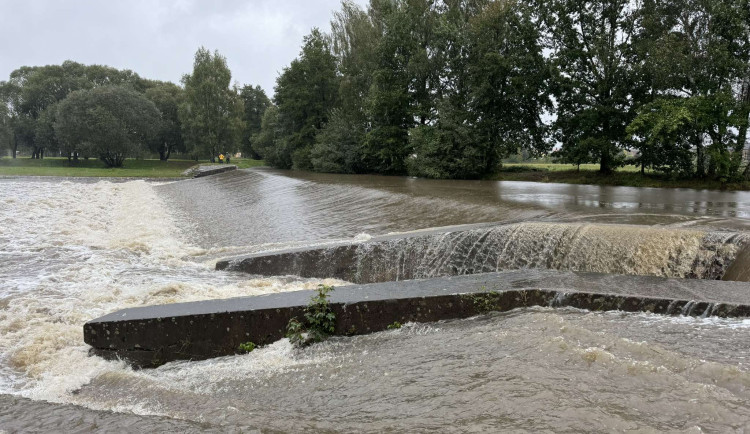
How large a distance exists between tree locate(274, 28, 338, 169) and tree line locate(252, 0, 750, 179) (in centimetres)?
480

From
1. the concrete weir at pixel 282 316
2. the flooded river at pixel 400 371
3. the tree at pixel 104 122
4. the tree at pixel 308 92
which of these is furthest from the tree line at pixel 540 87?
the tree at pixel 104 122

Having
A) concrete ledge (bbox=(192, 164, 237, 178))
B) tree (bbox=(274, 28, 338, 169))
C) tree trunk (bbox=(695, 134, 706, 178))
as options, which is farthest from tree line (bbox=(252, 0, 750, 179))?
concrete ledge (bbox=(192, 164, 237, 178))

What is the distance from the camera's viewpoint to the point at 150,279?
7566 mm

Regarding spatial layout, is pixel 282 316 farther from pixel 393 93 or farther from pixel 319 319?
pixel 393 93

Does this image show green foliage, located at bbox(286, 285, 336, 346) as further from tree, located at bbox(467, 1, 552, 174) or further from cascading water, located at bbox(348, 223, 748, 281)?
tree, located at bbox(467, 1, 552, 174)

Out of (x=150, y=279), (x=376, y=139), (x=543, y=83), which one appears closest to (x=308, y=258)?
(x=150, y=279)

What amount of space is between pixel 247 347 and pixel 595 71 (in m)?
23.0

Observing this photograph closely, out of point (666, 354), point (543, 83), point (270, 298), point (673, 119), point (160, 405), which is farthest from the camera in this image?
point (543, 83)

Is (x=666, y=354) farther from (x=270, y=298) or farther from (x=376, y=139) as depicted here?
(x=376, y=139)

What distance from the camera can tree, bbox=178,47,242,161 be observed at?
58.5 meters

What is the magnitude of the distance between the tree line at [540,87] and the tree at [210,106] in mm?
26557

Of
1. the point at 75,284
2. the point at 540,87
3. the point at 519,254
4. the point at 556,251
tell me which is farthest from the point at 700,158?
the point at 75,284

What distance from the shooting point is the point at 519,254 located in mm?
7355

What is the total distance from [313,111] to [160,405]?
40815 mm
